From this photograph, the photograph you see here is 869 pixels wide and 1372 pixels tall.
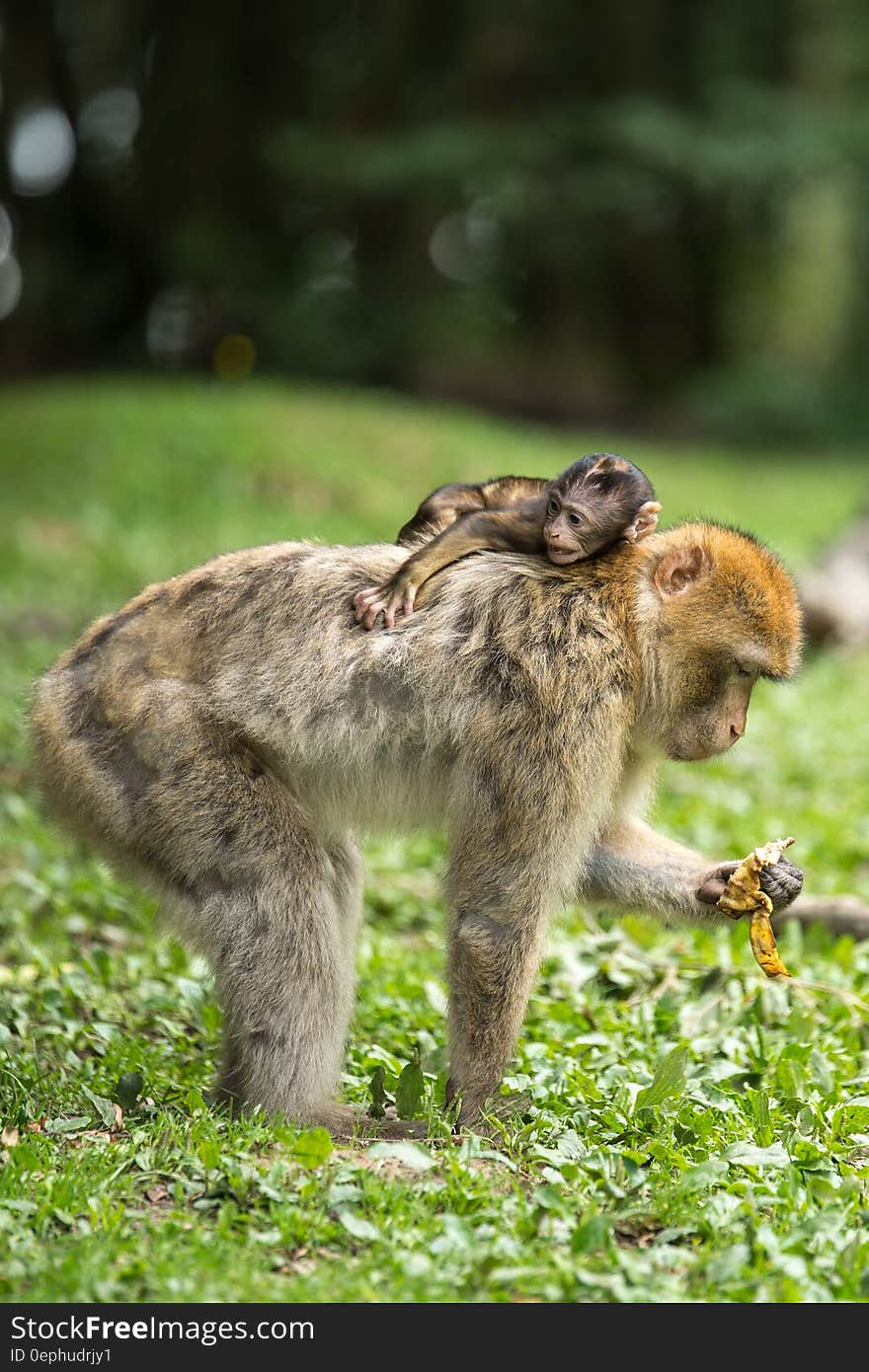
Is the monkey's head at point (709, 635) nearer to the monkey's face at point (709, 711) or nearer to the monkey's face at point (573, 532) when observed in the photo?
the monkey's face at point (709, 711)

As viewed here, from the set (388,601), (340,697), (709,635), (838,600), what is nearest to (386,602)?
(388,601)

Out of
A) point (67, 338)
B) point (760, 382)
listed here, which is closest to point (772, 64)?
point (760, 382)

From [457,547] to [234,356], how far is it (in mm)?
19980

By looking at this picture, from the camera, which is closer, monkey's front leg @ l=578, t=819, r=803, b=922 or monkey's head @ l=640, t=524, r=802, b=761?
monkey's head @ l=640, t=524, r=802, b=761

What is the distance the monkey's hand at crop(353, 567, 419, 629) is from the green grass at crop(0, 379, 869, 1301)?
3.85ft

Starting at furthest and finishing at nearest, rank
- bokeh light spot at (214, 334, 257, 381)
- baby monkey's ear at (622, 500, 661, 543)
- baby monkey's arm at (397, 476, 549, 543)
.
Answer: bokeh light spot at (214, 334, 257, 381), baby monkey's arm at (397, 476, 549, 543), baby monkey's ear at (622, 500, 661, 543)

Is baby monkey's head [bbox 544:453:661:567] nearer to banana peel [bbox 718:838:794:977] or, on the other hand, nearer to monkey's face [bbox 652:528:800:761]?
monkey's face [bbox 652:528:800:761]

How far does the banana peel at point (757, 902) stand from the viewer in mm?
4422

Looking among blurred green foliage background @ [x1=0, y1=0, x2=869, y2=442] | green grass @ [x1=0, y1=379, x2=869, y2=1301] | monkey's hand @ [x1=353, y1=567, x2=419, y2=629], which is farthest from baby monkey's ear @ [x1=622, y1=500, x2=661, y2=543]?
blurred green foliage background @ [x1=0, y1=0, x2=869, y2=442]

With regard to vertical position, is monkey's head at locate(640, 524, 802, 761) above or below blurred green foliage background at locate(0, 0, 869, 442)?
below

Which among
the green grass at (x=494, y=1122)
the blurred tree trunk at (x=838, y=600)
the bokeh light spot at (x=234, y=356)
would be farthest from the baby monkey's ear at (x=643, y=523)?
the bokeh light spot at (x=234, y=356)

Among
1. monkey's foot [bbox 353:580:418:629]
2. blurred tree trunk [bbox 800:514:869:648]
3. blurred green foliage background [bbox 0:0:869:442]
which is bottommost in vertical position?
monkey's foot [bbox 353:580:418:629]

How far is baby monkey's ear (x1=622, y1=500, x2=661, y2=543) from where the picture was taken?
14.8 feet
